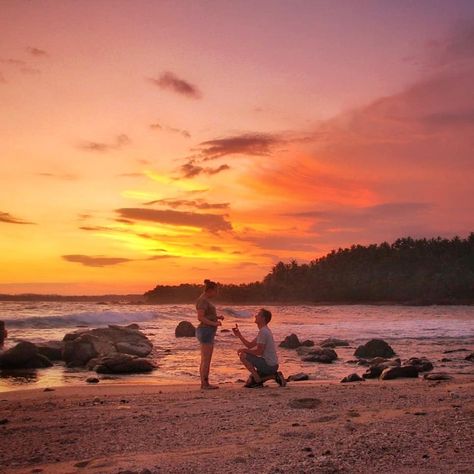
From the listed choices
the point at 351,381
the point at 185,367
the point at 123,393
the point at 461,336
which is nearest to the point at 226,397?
the point at 123,393

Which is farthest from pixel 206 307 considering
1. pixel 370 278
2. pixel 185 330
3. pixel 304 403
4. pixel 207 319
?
pixel 370 278

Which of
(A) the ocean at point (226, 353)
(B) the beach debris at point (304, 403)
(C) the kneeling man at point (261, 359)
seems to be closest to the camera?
(B) the beach debris at point (304, 403)

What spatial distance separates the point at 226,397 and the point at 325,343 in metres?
15.1

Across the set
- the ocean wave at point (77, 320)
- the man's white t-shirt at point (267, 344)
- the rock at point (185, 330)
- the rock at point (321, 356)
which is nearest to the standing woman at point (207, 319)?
the man's white t-shirt at point (267, 344)

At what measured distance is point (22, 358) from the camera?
16562 mm

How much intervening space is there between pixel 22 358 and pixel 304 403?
34.8ft

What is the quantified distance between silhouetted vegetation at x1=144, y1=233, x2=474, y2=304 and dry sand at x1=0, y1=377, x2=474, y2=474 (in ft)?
265

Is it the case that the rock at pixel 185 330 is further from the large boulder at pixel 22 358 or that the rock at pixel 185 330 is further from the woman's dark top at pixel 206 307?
the woman's dark top at pixel 206 307

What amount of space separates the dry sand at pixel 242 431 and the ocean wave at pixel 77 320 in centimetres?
2523

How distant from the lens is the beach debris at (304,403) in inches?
354

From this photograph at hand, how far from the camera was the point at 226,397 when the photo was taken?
10117mm

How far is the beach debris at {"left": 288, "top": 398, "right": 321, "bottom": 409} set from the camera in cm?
900

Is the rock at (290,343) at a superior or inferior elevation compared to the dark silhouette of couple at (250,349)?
inferior

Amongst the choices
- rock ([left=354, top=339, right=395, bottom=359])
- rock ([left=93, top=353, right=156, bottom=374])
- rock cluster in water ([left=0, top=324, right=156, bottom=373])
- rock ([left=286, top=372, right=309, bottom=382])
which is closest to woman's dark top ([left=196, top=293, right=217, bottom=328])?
rock ([left=286, top=372, right=309, bottom=382])
